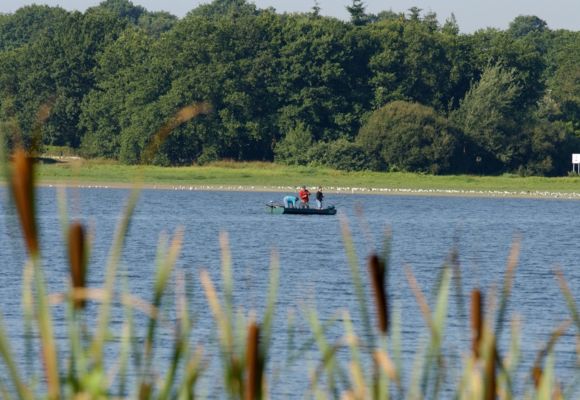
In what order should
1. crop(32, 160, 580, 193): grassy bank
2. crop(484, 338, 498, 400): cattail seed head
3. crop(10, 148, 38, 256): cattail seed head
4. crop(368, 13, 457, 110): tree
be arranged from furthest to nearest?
crop(368, 13, 457, 110): tree, crop(32, 160, 580, 193): grassy bank, crop(484, 338, 498, 400): cattail seed head, crop(10, 148, 38, 256): cattail seed head

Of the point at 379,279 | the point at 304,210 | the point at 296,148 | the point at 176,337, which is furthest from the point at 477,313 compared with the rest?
the point at 296,148

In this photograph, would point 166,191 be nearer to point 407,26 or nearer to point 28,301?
point 407,26

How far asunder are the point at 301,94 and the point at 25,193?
92967 mm

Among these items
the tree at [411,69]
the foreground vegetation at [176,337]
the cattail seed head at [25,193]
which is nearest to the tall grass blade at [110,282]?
the foreground vegetation at [176,337]

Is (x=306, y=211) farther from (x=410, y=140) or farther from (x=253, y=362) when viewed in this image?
(x=253, y=362)

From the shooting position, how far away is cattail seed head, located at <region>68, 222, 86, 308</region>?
2936 mm

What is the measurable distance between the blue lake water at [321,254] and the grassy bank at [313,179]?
2003mm

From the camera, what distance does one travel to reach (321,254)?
4022 cm

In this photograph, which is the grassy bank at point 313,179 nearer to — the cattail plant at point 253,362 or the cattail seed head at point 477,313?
the cattail seed head at point 477,313

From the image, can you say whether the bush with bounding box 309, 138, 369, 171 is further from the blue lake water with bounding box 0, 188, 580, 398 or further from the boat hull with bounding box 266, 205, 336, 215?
the boat hull with bounding box 266, 205, 336, 215

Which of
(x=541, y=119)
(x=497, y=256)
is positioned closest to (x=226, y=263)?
(x=497, y=256)

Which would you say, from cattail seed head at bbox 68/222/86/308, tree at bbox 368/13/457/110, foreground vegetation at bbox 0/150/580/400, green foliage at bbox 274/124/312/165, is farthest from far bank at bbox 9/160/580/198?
cattail seed head at bbox 68/222/86/308

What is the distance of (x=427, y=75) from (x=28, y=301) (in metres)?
95.7

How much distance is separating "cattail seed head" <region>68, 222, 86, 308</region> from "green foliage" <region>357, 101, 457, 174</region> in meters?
84.8
